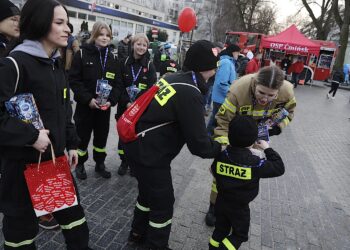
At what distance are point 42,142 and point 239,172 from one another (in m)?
1.48

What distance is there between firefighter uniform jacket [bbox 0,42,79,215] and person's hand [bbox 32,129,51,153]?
27 millimetres

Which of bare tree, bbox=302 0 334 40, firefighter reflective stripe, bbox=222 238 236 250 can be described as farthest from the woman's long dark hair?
bare tree, bbox=302 0 334 40

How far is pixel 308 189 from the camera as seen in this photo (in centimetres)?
481

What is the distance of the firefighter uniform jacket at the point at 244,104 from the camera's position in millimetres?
3023

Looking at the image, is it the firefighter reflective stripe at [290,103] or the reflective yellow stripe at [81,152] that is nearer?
the firefighter reflective stripe at [290,103]

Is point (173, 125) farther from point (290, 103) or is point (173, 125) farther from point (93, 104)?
point (93, 104)

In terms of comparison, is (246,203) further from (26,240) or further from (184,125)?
(26,240)

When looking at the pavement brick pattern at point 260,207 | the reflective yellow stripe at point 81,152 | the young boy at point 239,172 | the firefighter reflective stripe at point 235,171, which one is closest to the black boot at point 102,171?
the pavement brick pattern at point 260,207

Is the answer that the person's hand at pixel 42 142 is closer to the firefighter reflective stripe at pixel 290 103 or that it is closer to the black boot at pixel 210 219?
the black boot at pixel 210 219

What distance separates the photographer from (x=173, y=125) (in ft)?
7.75

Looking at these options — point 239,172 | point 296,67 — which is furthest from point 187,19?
point 296,67

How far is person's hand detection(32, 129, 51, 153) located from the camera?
6.03 ft

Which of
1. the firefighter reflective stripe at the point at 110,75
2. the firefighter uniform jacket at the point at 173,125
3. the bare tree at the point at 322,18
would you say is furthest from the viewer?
the bare tree at the point at 322,18

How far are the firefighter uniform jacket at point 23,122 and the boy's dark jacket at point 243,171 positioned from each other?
1281 millimetres
